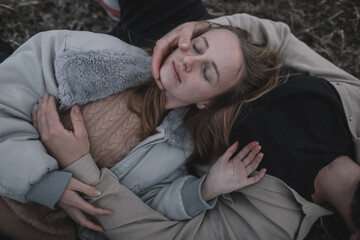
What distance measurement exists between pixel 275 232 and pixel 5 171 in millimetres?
1345

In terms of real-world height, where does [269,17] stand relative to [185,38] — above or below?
below

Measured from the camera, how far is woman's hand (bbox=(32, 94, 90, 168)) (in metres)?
1.50

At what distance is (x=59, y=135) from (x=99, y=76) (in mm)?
357

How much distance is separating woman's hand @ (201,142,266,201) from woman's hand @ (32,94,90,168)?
0.68 m

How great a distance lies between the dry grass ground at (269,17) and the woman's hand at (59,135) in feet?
3.23

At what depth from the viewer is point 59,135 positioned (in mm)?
Answer: 1505

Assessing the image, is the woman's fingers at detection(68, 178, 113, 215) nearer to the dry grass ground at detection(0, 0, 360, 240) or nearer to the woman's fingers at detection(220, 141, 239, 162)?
the woman's fingers at detection(220, 141, 239, 162)

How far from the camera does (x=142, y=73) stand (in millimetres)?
1684

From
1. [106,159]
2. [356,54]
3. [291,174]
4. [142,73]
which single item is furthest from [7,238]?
[356,54]

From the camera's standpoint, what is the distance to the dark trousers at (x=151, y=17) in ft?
6.39

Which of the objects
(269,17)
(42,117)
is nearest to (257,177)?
(42,117)

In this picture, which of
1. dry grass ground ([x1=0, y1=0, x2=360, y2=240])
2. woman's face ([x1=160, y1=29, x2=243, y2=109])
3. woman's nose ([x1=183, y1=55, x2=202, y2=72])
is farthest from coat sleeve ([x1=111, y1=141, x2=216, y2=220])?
dry grass ground ([x1=0, y1=0, x2=360, y2=240])

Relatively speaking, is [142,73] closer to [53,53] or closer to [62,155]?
[53,53]

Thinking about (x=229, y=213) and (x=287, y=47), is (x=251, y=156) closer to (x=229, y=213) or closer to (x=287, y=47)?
(x=229, y=213)
